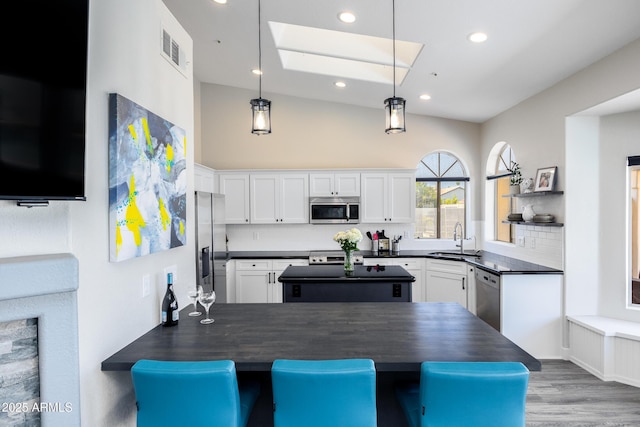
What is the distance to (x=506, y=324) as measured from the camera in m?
3.80

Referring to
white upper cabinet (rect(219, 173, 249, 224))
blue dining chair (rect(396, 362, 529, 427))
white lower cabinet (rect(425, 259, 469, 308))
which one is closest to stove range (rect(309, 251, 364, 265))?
white lower cabinet (rect(425, 259, 469, 308))

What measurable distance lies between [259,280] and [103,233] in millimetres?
3757

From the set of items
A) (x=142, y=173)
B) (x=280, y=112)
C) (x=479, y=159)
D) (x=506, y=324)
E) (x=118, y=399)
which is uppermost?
(x=280, y=112)

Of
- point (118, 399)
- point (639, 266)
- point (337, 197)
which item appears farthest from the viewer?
point (337, 197)

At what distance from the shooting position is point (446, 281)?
499 centimetres

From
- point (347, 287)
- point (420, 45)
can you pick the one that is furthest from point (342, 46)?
point (347, 287)

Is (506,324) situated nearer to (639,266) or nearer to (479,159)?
(639,266)

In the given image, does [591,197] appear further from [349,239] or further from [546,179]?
[349,239]

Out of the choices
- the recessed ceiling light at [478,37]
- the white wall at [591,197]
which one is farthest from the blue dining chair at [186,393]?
the white wall at [591,197]

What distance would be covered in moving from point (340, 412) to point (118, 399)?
1.11 meters

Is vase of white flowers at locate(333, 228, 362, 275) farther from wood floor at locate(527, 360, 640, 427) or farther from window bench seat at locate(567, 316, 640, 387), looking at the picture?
window bench seat at locate(567, 316, 640, 387)

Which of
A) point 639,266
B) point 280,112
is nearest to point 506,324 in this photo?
point 639,266

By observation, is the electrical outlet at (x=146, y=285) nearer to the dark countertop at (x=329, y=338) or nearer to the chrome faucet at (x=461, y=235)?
the dark countertop at (x=329, y=338)

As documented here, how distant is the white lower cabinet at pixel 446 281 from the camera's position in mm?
4779
